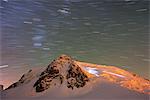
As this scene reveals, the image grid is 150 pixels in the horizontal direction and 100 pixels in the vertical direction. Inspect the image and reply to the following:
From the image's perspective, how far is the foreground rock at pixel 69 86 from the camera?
9898 millimetres

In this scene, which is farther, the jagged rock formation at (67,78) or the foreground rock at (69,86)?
the jagged rock formation at (67,78)

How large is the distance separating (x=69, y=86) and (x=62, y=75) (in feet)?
4.52

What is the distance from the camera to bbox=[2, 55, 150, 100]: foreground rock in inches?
390

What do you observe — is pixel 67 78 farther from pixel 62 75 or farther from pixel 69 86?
pixel 69 86

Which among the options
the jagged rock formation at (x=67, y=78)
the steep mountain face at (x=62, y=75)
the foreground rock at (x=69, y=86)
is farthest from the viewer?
the steep mountain face at (x=62, y=75)

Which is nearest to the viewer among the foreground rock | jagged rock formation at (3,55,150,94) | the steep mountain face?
the foreground rock

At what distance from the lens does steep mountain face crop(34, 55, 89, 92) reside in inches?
512

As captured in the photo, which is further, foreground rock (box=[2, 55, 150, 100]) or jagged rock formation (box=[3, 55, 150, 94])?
jagged rock formation (box=[3, 55, 150, 94])

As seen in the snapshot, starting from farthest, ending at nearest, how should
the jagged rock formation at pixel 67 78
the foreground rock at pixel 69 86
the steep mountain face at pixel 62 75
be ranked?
the steep mountain face at pixel 62 75
the jagged rock formation at pixel 67 78
the foreground rock at pixel 69 86

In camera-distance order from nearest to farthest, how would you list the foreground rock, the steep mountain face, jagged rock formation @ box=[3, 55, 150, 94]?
1. the foreground rock
2. jagged rock formation @ box=[3, 55, 150, 94]
3. the steep mountain face

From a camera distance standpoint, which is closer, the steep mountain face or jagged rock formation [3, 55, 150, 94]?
jagged rock formation [3, 55, 150, 94]

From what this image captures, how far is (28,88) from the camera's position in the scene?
44.7ft

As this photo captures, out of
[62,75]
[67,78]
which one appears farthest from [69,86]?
[62,75]

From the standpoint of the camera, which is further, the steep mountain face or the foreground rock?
the steep mountain face
